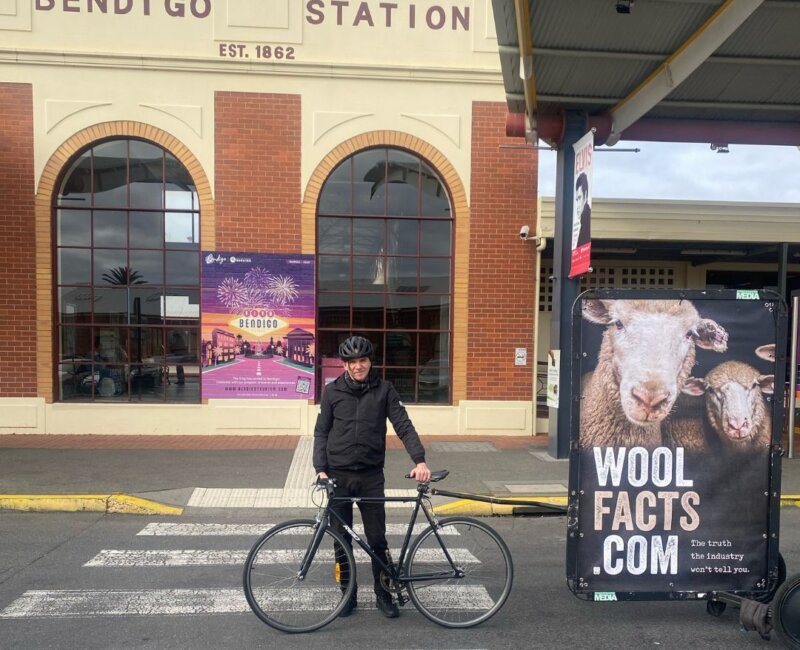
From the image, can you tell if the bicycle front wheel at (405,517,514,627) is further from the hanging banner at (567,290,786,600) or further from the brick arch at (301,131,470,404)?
the brick arch at (301,131,470,404)

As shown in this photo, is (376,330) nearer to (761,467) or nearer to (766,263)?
(761,467)

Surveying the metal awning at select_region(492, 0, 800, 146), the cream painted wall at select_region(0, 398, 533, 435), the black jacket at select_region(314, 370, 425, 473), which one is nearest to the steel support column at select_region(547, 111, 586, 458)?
the metal awning at select_region(492, 0, 800, 146)

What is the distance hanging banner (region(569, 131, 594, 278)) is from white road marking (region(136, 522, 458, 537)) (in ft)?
13.6

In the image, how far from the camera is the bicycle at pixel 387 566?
148 inches

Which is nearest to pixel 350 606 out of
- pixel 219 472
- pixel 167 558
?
pixel 167 558

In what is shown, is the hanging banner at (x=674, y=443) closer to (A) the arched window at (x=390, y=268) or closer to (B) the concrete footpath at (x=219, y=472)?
(B) the concrete footpath at (x=219, y=472)

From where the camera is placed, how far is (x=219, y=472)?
302 inches

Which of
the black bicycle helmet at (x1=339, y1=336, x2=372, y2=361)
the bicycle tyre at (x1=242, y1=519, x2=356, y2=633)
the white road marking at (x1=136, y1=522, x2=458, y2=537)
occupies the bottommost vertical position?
the white road marking at (x1=136, y1=522, x2=458, y2=537)

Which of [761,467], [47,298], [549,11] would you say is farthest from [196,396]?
[761,467]

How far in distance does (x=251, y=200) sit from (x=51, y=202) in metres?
3.34

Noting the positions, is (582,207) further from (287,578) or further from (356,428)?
(287,578)

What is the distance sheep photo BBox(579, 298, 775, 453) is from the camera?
11.8ft

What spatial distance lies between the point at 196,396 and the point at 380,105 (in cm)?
594

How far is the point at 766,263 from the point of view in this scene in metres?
13.2
